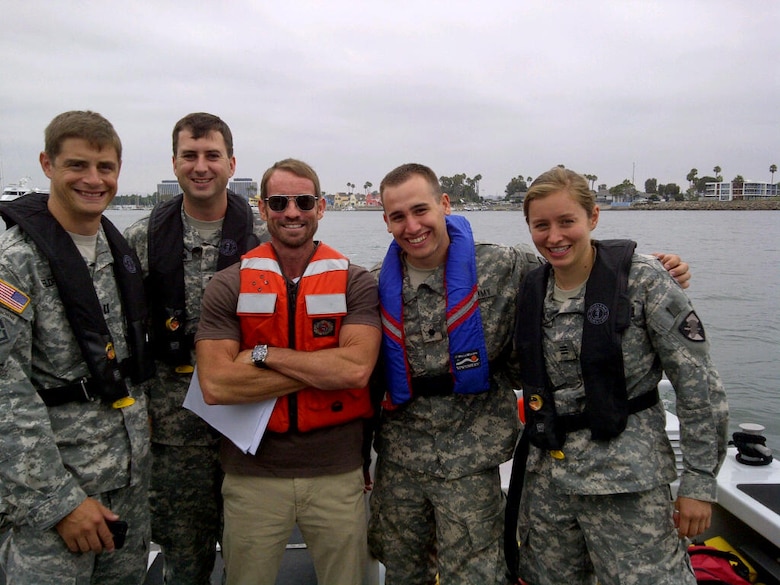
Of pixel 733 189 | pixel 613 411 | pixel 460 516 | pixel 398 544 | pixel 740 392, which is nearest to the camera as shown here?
pixel 613 411

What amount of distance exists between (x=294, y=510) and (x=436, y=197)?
4.26 feet

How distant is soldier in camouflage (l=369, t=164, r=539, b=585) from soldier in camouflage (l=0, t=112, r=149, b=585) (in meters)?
1.01

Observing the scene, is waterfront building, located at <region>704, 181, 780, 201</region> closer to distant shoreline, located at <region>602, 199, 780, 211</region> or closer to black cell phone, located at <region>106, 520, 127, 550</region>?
distant shoreline, located at <region>602, 199, 780, 211</region>

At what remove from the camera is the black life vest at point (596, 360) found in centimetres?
212

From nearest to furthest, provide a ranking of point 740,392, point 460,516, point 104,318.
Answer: point 104,318, point 460,516, point 740,392

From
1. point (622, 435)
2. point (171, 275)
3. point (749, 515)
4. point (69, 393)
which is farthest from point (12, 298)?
point (749, 515)

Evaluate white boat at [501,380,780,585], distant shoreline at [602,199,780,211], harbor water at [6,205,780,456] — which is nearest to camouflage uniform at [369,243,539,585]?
white boat at [501,380,780,585]

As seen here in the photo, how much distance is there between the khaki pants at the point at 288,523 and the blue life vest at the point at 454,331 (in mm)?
413

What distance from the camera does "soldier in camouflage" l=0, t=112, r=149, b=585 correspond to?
6.45ft

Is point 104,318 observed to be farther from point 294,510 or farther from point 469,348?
point 469,348

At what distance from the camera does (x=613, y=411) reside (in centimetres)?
211

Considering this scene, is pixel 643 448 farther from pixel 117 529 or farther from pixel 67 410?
pixel 67 410

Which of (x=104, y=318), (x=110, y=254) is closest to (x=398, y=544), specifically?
(x=104, y=318)

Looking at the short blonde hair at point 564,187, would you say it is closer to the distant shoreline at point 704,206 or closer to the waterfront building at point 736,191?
the distant shoreline at point 704,206
